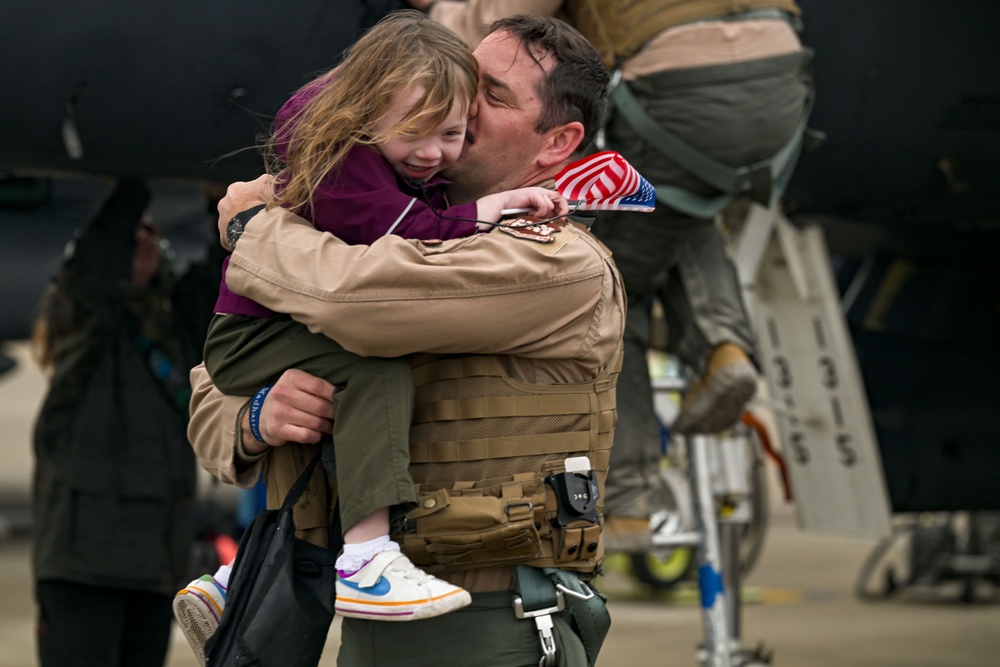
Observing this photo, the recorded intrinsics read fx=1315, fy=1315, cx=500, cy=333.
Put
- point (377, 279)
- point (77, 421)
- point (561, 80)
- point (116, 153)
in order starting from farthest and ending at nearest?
point (77, 421), point (116, 153), point (561, 80), point (377, 279)

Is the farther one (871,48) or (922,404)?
(922,404)

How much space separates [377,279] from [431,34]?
42cm

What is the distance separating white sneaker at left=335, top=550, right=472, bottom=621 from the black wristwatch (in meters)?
0.59

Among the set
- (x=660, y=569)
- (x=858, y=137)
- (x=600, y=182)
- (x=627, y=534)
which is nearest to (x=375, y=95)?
(x=600, y=182)

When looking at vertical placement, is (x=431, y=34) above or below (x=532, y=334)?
above

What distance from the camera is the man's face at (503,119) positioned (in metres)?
2.18

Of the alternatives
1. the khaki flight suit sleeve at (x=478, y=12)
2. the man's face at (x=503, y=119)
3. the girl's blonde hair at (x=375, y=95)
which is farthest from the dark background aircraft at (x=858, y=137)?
the girl's blonde hair at (x=375, y=95)

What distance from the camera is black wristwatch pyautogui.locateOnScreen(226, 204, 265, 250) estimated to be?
215 centimetres

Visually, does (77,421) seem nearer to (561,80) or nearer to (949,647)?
(561,80)

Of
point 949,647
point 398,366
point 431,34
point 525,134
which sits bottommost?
point 949,647

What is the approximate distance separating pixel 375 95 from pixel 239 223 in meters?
0.34

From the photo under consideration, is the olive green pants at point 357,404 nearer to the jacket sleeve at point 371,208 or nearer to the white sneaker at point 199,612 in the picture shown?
the jacket sleeve at point 371,208

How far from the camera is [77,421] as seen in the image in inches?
171

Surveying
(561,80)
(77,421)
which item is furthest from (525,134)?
(77,421)
